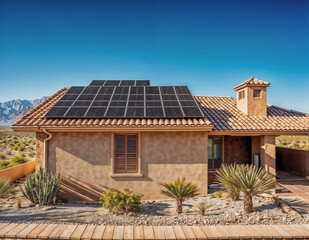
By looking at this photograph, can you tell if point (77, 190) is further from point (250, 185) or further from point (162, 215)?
point (250, 185)

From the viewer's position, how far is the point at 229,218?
7.31 meters

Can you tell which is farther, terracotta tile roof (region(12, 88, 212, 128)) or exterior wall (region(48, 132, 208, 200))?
exterior wall (region(48, 132, 208, 200))

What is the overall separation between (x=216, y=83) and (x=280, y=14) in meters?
23.4

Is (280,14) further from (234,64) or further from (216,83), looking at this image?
(216,83)

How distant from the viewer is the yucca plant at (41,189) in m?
8.98

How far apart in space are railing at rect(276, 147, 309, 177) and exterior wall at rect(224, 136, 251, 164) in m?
3.98

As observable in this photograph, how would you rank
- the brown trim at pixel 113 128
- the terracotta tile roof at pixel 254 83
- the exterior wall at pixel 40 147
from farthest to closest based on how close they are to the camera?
the terracotta tile roof at pixel 254 83 < the exterior wall at pixel 40 147 < the brown trim at pixel 113 128

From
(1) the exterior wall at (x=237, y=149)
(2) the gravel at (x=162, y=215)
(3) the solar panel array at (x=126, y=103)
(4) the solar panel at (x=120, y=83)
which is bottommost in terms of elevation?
(2) the gravel at (x=162, y=215)

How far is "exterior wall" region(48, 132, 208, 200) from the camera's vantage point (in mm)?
10125

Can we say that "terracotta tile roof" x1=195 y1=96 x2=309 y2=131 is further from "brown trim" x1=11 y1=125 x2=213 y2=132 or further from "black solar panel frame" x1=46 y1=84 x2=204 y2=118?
"brown trim" x1=11 y1=125 x2=213 y2=132

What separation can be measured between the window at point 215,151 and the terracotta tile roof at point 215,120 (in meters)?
1.51

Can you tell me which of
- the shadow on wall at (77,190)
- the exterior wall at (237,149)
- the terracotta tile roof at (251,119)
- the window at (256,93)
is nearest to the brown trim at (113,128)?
the terracotta tile roof at (251,119)

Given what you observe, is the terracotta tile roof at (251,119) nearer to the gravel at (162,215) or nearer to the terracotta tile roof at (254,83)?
the terracotta tile roof at (254,83)

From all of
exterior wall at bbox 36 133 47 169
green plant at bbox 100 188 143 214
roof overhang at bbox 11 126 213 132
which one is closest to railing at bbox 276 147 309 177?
roof overhang at bbox 11 126 213 132
